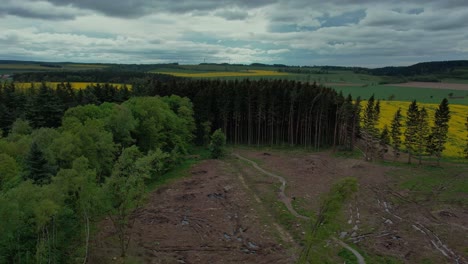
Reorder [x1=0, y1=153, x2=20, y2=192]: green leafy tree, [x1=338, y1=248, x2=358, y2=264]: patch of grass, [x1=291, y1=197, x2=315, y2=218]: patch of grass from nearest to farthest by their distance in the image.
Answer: [x1=338, y1=248, x2=358, y2=264]: patch of grass < [x1=0, y1=153, x2=20, y2=192]: green leafy tree < [x1=291, y1=197, x2=315, y2=218]: patch of grass

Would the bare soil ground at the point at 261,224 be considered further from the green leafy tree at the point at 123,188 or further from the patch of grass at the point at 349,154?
the patch of grass at the point at 349,154

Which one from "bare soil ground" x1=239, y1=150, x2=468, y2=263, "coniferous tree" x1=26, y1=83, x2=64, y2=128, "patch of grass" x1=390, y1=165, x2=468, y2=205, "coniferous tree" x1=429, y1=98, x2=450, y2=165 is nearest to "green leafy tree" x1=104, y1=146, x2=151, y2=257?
"bare soil ground" x1=239, y1=150, x2=468, y2=263

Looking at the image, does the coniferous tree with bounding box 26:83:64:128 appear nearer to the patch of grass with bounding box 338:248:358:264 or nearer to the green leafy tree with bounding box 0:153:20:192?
the green leafy tree with bounding box 0:153:20:192

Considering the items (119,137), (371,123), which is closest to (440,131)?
(371,123)

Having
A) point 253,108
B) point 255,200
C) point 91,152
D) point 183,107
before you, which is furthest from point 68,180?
point 253,108

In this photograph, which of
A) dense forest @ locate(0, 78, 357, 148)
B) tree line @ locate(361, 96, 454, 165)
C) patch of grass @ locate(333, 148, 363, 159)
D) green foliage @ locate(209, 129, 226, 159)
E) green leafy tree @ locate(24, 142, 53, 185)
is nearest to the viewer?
green leafy tree @ locate(24, 142, 53, 185)

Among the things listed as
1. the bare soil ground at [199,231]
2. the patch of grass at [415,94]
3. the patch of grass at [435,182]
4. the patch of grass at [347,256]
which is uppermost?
the patch of grass at [415,94]

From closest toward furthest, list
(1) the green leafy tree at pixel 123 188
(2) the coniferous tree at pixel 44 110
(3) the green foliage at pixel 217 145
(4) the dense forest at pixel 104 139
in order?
(4) the dense forest at pixel 104 139
(1) the green leafy tree at pixel 123 188
(2) the coniferous tree at pixel 44 110
(3) the green foliage at pixel 217 145

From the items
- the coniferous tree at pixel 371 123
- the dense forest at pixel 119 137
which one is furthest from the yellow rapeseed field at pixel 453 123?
the coniferous tree at pixel 371 123

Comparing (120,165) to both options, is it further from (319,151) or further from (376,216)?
(319,151)

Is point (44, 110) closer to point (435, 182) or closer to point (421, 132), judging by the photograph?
point (435, 182)
